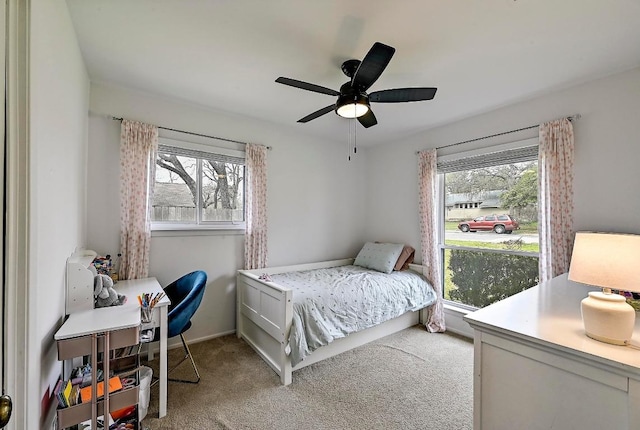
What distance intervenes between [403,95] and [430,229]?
1.89 m

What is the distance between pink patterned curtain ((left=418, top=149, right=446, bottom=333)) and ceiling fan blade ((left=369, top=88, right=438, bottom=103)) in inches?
61.1

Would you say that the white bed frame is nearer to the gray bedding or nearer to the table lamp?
the gray bedding

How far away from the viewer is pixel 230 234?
307 cm

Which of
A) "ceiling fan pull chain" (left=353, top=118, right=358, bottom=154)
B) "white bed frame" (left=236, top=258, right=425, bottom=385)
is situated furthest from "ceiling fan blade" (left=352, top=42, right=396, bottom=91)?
"white bed frame" (left=236, top=258, right=425, bottom=385)

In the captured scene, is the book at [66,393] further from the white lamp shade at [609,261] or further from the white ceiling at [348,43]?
the white lamp shade at [609,261]

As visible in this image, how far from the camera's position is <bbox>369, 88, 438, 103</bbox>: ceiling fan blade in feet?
6.05

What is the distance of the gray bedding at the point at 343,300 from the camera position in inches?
88.4

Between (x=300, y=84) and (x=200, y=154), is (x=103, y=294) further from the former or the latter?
(x=300, y=84)

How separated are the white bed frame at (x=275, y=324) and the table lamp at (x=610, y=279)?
5.73 ft

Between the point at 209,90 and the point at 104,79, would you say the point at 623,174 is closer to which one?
the point at 209,90

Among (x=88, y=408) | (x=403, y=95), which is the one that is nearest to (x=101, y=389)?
(x=88, y=408)

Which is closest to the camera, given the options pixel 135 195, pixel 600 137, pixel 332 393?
pixel 332 393

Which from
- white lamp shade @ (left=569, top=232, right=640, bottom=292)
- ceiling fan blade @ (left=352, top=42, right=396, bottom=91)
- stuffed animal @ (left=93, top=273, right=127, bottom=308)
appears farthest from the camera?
stuffed animal @ (left=93, top=273, right=127, bottom=308)

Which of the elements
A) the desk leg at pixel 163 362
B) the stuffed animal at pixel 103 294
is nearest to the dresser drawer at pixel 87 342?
the desk leg at pixel 163 362
